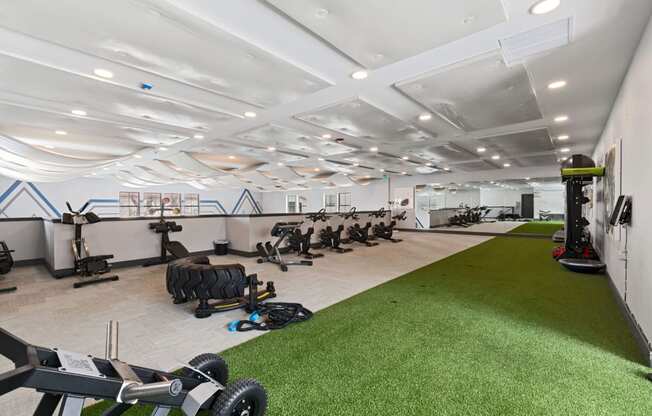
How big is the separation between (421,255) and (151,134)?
7.33 meters

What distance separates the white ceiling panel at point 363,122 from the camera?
5191 millimetres

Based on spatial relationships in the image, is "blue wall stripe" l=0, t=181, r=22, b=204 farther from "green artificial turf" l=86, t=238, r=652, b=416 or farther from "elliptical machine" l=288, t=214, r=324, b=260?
"green artificial turf" l=86, t=238, r=652, b=416

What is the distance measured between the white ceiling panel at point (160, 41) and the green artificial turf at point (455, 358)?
3.14m

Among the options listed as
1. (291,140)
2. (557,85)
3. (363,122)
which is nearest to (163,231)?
(291,140)

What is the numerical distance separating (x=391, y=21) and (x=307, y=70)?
1.30 m

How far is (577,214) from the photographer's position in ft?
18.2

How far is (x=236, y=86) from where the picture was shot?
4281 mm

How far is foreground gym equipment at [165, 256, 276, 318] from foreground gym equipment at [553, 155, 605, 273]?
5.84 m

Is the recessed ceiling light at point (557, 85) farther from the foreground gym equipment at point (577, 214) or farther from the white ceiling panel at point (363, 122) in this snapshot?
the white ceiling panel at point (363, 122)

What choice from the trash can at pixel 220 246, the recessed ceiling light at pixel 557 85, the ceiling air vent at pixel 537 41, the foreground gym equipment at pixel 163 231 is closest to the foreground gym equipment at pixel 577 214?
the recessed ceiling light at pixel 557 85

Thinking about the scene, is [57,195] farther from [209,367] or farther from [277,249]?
[209,367]

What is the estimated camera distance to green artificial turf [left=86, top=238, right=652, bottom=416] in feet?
6.20

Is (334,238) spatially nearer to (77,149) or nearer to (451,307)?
(451,307)

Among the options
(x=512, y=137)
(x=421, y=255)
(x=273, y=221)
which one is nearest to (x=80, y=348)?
(x=273, y=221)
